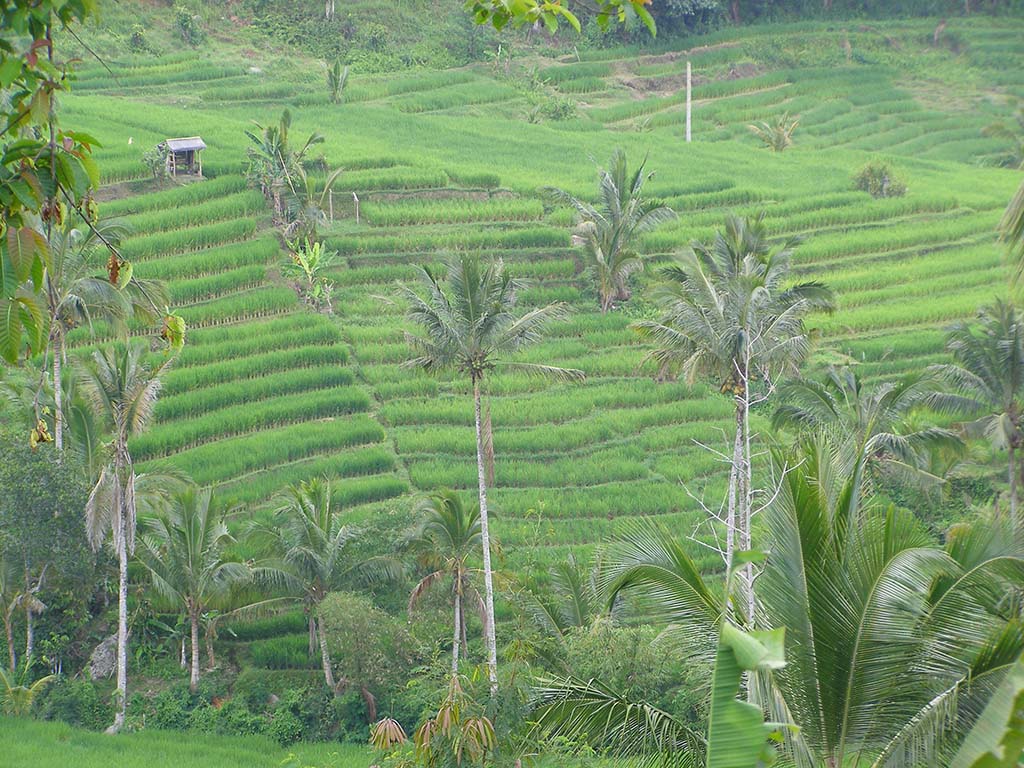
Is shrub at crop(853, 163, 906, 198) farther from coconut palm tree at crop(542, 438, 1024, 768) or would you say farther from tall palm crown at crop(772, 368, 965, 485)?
→ coconut palm tree at crop(542, 438, 1024, 768)

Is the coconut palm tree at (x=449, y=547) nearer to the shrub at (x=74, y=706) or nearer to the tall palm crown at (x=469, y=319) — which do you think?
the tall palm crown at (x=469, y=319)

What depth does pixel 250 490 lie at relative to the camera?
1980 centimetres

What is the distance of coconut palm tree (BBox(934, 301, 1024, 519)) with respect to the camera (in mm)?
19281

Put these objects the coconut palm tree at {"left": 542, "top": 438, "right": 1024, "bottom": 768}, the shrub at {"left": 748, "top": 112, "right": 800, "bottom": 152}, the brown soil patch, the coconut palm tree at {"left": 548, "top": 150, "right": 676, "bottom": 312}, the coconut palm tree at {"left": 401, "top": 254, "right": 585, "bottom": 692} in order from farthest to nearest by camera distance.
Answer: the brown soil patch, the shrub at {"left": 748, "top": 112, "right": 800, "bottom": 152}, the coconut palm tree at {"left": 548, "top": 150, "right": 676, "bottom": 312}, the coconut palm tree at {"left": 401, "top": 254, "right": 585, "bottom": 692}, the coconut palm tree at {"left": 542, "top": 438, "right": 1024, "bottom": 768}

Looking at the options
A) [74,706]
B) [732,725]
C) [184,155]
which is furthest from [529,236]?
[732,725]

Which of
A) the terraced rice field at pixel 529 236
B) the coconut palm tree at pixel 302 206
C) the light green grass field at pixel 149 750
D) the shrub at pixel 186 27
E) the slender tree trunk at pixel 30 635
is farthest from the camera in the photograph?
the shrub at pixel 186 27

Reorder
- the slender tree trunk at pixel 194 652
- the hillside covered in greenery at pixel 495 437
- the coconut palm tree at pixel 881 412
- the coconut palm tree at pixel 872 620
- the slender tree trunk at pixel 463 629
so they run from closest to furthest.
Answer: the coconut palm tree at pixel 872 620 < the hillside covered in greenery at pixel 495 437 < the slender tree trunk at pixel 194 652 < the slender tree trunk at pixel 463 629 < the coconut palm tree at pixel 881 412

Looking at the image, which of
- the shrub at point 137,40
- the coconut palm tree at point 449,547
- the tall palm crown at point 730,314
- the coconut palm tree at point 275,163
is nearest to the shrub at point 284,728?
the coconut palm tree at point 449,547

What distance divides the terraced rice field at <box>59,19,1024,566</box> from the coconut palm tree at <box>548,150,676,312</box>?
2.63 feet

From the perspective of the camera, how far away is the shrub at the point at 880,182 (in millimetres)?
32094

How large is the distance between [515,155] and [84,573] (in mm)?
18605

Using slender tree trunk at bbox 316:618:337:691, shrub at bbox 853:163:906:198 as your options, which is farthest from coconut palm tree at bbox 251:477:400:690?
shrub at bbox 853:163:906:198

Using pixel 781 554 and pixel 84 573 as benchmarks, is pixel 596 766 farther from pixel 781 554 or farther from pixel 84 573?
pixel 84 573

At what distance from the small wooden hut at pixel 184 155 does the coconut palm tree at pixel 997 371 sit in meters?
15.8
